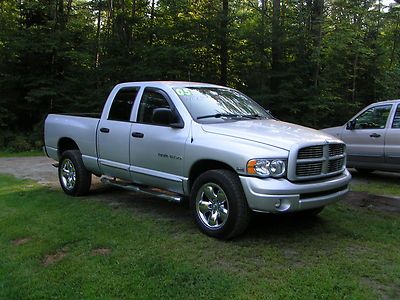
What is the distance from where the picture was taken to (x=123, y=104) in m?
7.05

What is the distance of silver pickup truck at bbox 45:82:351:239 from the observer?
491 centimetres

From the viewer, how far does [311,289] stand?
3.94m

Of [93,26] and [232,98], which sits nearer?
[232,98]

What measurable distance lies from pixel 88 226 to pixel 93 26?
16.3 metres

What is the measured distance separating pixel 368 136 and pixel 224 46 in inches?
372

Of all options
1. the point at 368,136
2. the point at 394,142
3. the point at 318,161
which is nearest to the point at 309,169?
the point at 318,161

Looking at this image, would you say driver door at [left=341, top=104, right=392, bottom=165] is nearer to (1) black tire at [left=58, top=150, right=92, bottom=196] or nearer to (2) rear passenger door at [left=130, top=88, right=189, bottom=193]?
(2) rear passenger door at [left=130, top=88, right=189, bottom=193]

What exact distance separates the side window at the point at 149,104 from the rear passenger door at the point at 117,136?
22cm

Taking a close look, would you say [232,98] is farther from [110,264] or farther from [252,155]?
[110,264]

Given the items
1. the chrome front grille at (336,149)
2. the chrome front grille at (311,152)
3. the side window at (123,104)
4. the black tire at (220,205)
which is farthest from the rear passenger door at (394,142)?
the side window at (123,104)

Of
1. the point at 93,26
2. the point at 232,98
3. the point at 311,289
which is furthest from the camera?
the point at 93,26

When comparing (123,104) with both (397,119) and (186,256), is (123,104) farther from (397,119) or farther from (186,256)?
(397,119)

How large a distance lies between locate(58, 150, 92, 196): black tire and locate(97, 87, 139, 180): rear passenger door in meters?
0.65

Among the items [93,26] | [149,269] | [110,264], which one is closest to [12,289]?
[110,264]
